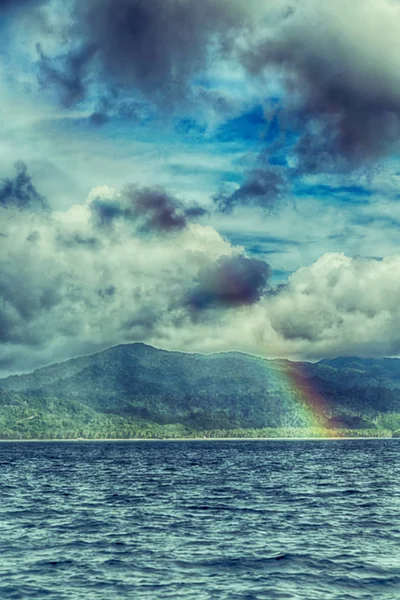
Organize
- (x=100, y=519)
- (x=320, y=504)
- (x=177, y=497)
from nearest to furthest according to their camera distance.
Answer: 1. (x=100, y=519)
2. (x=320, y=504)
3. (x=177, y=497)

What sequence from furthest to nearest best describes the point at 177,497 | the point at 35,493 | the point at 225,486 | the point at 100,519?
the point at 225,486, the point at 35,493, the point at 177,497, the point at 100,519

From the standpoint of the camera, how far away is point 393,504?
78.8 metres

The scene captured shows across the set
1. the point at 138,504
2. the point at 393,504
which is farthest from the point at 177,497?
the point at 393,504

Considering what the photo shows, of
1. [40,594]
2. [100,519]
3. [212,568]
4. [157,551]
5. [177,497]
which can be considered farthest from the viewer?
[177,497]

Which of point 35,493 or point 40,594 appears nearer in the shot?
point 40,594

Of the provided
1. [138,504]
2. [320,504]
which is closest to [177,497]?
[138,504]

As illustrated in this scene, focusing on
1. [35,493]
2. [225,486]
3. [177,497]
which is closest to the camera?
[177,497]

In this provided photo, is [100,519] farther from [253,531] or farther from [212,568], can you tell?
[212,568]

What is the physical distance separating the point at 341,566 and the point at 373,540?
412 inches

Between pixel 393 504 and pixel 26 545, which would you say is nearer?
pixel 26 545

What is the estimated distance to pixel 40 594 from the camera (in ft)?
126

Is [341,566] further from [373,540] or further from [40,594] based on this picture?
[40,594]

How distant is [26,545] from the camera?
52.7 metres

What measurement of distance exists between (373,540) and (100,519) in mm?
25222
